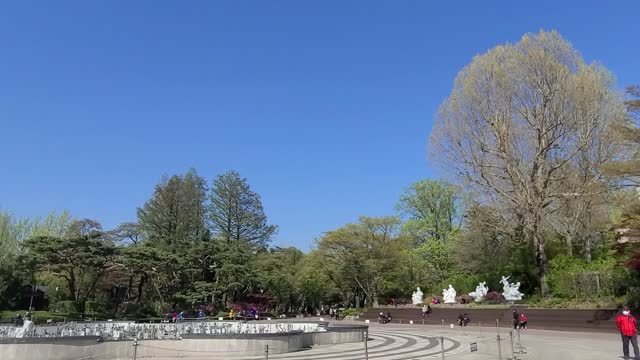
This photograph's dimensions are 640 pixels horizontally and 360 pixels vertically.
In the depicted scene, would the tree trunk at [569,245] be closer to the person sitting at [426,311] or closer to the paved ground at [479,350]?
the person sitting at [426,311]

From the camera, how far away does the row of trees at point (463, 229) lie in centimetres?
3312

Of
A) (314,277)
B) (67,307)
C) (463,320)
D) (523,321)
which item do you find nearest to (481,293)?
(463,320)

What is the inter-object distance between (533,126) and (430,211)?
32965mm

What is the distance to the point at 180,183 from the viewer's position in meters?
70.8

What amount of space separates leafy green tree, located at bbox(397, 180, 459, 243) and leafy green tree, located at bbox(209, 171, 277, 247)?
1973cm

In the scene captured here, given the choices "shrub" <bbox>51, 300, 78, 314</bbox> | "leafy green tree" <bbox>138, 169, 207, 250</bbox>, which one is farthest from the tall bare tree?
"leafy green tree" <bbox>138, 169, 207, 250</bbox>

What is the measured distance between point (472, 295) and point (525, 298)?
533 cm

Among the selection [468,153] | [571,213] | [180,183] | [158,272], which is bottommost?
[158,272]

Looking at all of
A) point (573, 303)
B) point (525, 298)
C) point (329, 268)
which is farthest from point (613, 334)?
point (329, 268)

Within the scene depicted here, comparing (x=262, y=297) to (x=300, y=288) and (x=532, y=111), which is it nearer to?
(x=300, y=288)

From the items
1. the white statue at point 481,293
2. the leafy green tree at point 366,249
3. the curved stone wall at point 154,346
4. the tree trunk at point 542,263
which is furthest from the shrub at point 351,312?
the curved stone wall at point 154,346

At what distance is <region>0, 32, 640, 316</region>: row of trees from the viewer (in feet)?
109

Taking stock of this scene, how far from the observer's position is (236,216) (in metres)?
69.9

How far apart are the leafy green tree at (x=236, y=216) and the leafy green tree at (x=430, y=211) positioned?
777 inches
